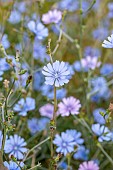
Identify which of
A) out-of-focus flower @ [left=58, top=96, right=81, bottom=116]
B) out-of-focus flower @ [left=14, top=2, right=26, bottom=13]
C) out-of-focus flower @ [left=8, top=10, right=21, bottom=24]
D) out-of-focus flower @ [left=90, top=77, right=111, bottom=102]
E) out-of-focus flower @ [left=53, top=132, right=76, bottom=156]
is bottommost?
out-of-focus flower @ [left=53, top=132, right=76, bottom=156]

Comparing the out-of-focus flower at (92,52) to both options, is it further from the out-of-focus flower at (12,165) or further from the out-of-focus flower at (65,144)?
the out-of-focus flower at (12,165)

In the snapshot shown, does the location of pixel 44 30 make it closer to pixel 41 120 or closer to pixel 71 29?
pixel 41 120

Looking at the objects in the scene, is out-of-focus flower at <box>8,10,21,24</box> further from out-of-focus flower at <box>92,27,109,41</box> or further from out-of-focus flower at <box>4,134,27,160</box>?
out-of-focus flower at <box>4,134,27,160</box>

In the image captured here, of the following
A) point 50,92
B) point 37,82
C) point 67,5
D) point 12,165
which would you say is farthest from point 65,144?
point 67,5

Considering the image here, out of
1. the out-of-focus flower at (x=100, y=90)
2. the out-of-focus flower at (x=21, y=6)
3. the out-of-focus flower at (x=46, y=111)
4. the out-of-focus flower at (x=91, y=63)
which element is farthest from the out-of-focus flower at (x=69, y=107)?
the out-of-focus flower at (x=21, y=6)

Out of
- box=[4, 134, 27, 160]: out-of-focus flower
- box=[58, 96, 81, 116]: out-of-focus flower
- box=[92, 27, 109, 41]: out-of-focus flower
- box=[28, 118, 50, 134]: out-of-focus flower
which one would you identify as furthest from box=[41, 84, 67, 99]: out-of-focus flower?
box=[92, 27, 109, 41]: out-of-focus flower

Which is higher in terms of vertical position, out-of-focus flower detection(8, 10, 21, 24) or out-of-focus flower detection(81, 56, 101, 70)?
out-of-focus flower detection(8, 10, 21, 24)

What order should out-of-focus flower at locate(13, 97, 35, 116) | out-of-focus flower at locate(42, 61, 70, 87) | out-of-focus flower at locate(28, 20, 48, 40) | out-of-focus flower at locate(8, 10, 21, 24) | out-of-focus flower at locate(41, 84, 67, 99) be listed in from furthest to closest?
out-of-focus flower at locate(8, 10, 21, 24)
out-of-focus flower at locate(41, 84, 67, 99)
out-of-focus flower at locate(28, 20, 48, 40)
out-of-focus flower at locate(13, 97, 35, 116)
out-of-focus flower at locate(42, 61, 70, 87)

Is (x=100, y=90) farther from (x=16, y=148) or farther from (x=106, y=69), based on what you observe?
(x=16, y=148)

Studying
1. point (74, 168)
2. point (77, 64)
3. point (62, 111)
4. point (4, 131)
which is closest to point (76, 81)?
point (77, 64)
